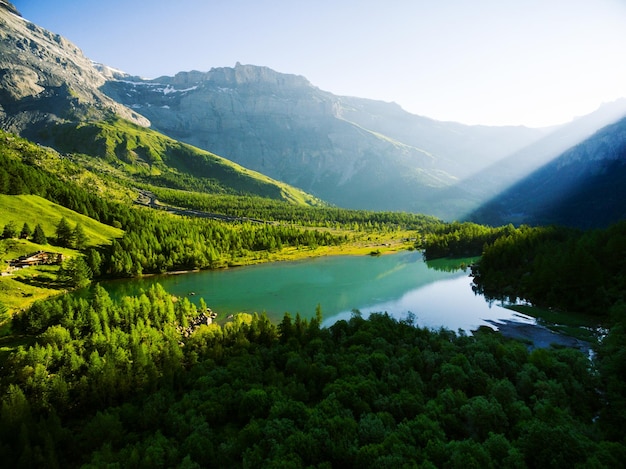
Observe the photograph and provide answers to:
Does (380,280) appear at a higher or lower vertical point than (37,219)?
lower

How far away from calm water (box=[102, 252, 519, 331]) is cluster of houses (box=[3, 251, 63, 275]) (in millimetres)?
15492

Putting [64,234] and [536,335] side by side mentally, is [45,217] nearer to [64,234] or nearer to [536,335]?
[64,234]

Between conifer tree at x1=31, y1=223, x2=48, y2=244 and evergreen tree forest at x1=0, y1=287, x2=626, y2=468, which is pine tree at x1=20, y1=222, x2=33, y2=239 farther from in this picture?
evergreen tree forest at x1=0, y1=287, x2=626, y2=468

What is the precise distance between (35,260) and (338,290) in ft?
283

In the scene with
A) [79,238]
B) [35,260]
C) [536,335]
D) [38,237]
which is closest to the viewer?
[536,335]

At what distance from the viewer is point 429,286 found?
364 ft

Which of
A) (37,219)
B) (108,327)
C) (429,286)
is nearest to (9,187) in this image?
(37,219)

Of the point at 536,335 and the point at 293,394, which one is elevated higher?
the point at 536,335

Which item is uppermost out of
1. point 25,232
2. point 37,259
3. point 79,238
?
point 25,232

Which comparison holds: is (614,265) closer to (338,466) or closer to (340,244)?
(338,466)

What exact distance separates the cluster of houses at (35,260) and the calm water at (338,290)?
15492 mm

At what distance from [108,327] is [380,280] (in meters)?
87.3

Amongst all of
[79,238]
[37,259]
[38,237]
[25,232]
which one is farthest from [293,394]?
[79,238]

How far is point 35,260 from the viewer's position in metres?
95.8
